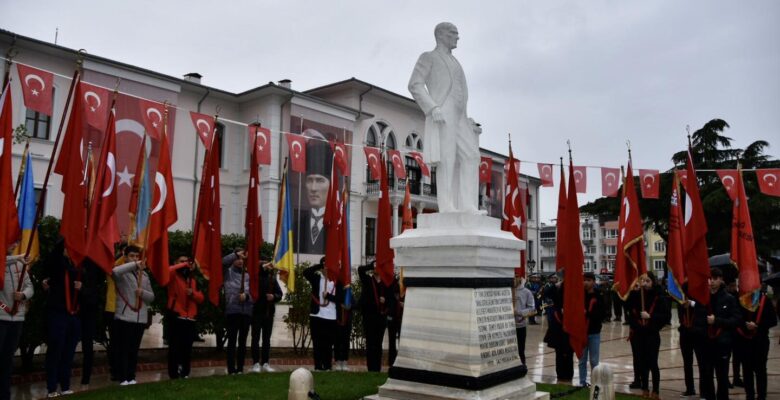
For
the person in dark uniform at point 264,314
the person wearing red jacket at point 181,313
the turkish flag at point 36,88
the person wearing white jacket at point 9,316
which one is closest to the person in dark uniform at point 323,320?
the person in dark uniform at point 264,314

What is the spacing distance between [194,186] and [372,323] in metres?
19.0

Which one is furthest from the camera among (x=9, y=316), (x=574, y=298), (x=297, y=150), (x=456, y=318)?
(x=297, y=150)

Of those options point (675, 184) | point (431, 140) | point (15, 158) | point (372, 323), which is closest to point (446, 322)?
point (431, 140)

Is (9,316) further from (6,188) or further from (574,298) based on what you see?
(574,298)

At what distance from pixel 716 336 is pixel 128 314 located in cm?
765

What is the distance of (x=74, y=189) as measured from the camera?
6.77 m

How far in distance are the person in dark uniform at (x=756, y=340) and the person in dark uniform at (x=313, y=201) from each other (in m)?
20.8

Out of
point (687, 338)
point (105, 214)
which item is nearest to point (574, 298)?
point (687, 338)

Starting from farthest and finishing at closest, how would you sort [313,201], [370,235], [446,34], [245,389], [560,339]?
[370,235] → [313,201] → [560,339] → [245,389] → [446,34]

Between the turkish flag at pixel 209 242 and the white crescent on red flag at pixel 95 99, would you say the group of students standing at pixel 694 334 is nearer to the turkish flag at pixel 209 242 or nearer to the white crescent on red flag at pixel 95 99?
the turkish flag at pixel 209 242

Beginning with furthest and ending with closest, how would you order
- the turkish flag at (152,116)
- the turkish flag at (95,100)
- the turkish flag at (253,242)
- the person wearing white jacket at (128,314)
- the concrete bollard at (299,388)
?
1. the turkish flag at (152,116)
2. the turkish flag at (95,100)
3. the turkish flag at (253,242)
4. the person wearing white jacket at (128,314)
5. the concrete bollard at (299,388)

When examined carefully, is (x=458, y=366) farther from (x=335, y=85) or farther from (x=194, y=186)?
(x=335, y=85)

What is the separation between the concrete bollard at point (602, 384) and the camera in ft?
18.9

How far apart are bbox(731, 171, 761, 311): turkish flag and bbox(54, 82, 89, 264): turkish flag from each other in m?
8.39
